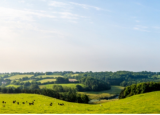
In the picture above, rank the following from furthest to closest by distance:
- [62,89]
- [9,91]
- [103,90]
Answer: [103,90], [62,89], [9,91]

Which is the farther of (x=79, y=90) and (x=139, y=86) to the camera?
(x=79, y=90)

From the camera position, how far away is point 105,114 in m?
33.3

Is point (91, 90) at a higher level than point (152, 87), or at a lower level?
lower

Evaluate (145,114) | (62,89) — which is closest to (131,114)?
(145,114)

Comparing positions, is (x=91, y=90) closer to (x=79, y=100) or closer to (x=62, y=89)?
(x=62, y=89)

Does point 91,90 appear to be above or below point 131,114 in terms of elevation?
below

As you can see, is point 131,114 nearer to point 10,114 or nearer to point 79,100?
point 10,114

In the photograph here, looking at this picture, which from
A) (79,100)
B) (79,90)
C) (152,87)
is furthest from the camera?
(79,90)

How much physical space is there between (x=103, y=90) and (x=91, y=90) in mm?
15110

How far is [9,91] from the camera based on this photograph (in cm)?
11238

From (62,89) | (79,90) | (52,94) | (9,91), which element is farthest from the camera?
(79,90)

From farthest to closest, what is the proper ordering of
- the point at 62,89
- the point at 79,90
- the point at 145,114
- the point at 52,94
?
1. the point at 79,90
2. the point at 62,89
3. the point at 52,94
4. the point at 145,114

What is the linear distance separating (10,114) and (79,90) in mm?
146346

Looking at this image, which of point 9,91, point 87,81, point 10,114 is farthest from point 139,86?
point 87,81
